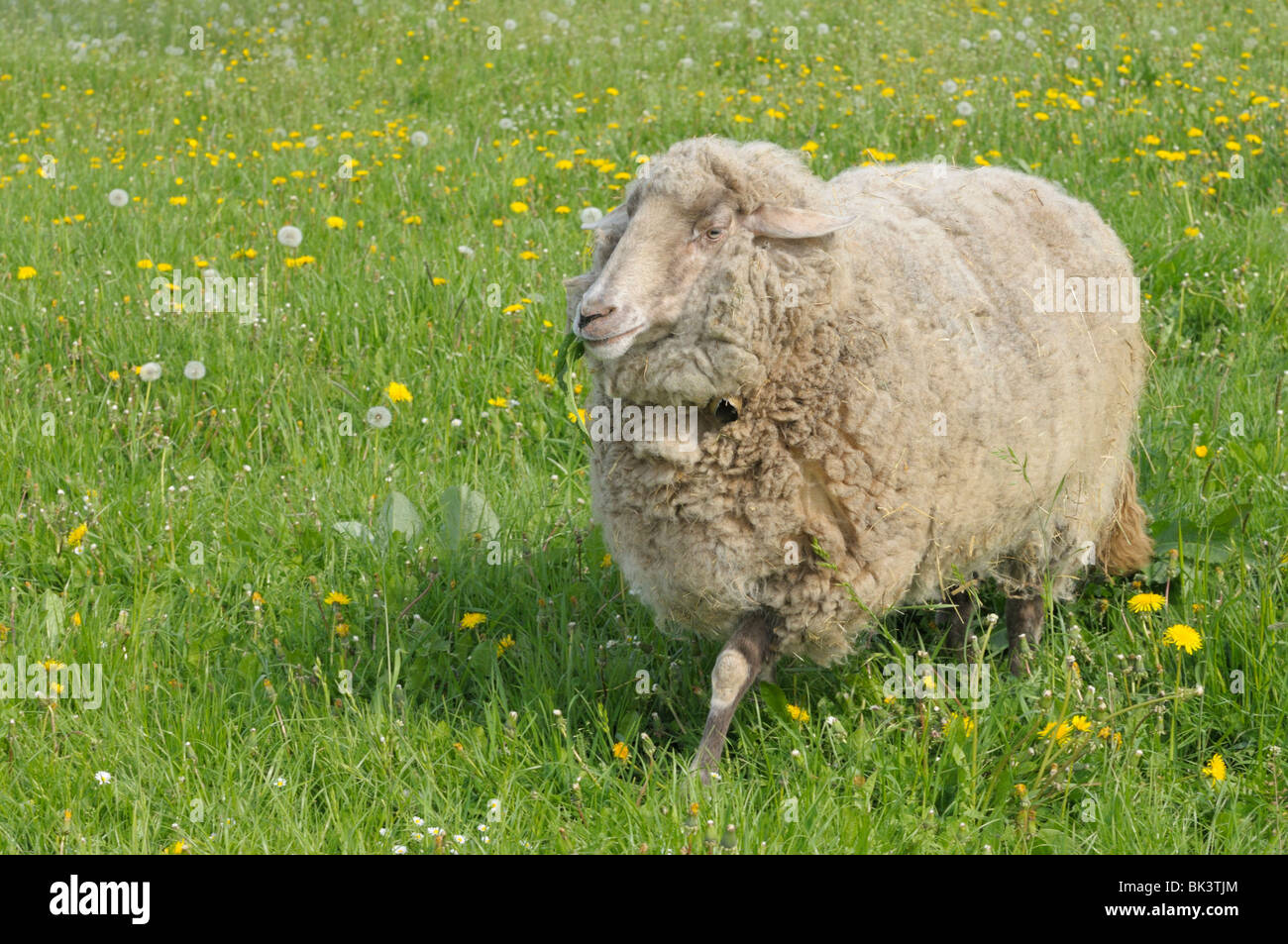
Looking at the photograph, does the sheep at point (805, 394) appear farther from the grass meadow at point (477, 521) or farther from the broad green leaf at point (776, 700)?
the grass meadow at point (477, 521)

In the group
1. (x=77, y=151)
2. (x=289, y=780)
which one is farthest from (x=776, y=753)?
(x=77, y=151)

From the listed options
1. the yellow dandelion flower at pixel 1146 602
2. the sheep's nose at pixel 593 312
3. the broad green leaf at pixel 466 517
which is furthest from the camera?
the broad green leaf at pixel 466 517

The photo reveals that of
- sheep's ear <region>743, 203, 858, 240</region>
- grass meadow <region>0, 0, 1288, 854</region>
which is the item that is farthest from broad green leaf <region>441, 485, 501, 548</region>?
sheep's ear <region>743, 203, 858, 240</region>

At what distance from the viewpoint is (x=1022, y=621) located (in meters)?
3.68

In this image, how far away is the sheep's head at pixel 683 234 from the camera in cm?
261

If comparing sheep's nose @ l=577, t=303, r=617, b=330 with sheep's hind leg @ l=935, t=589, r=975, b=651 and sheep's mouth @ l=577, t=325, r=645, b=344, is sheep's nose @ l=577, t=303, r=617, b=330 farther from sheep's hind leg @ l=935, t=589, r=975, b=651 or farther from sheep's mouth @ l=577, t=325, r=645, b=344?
sheep's hind leg @ l=935, t=589, r=975, b=651

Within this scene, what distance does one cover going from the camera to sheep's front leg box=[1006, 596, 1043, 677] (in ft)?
12.0

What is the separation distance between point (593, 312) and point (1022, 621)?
1877 millimetres

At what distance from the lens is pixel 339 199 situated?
244 inches

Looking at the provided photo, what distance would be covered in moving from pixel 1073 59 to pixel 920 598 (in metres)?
6.26

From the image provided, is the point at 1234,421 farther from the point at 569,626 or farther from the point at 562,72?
the point at 562,72

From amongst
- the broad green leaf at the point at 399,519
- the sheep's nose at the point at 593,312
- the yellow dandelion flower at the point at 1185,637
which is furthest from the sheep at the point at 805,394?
the broad green leaf at the point at 399,519

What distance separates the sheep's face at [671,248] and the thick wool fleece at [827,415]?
0.08 feet

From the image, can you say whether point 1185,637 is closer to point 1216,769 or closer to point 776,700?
point 1216,769
